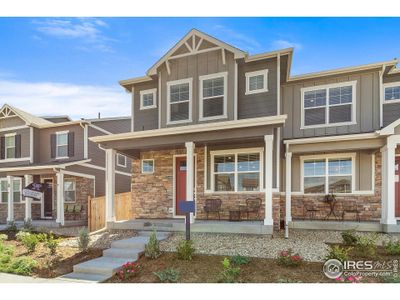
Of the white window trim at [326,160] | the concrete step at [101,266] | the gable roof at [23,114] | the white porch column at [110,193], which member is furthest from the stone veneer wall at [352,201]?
the gable roof at [23,114]

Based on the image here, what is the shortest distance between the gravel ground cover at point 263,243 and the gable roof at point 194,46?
5.92 m

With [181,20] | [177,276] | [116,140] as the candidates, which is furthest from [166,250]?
[181,20]

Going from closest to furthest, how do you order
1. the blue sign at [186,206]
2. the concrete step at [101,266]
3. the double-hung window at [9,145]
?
the concrete step at [101,266]
the blue sign at [186,206]
the double-hung window at [9,145]

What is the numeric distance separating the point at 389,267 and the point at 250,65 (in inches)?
281

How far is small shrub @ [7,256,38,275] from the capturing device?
633cm

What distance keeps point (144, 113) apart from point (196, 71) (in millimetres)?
2757

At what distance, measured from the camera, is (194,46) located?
10508mm

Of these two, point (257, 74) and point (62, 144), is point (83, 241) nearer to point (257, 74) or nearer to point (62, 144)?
point (257, 74)

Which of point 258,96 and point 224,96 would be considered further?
point 224,96

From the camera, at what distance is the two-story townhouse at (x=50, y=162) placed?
1416cm


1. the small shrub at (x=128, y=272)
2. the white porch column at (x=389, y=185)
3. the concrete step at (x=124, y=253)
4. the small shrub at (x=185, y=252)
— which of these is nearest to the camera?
the small shrub at (x=128, y=272)

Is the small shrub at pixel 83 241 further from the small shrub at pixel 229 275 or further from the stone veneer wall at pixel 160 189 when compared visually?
the small shrub at pixel 229 275

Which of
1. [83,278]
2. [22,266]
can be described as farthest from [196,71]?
[22,266]

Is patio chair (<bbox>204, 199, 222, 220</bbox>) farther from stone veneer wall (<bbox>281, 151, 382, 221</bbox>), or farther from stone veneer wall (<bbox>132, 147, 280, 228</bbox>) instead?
stone veneer wall (<bbox>281, 151, 382, 221</bbox>)
